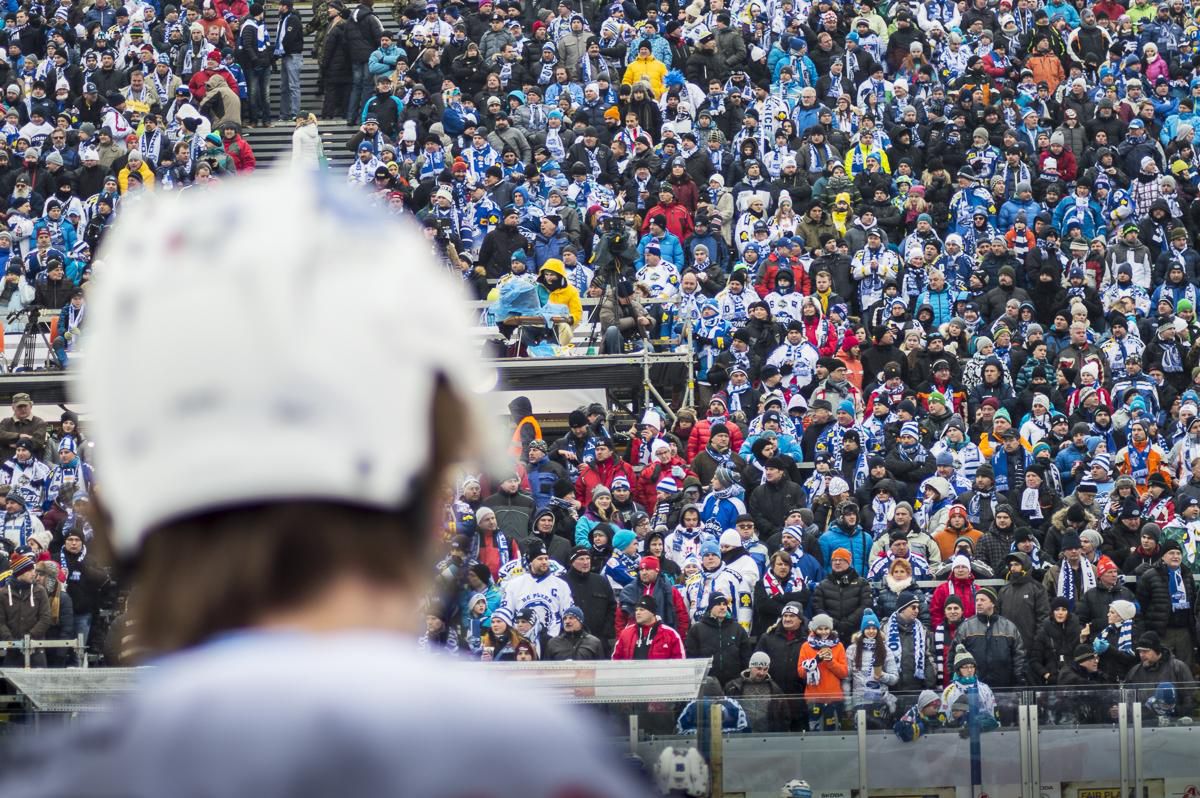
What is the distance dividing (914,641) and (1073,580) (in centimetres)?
197

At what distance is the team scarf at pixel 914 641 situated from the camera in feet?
46.4

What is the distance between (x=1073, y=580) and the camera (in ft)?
51.6

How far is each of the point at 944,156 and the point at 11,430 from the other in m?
11.4

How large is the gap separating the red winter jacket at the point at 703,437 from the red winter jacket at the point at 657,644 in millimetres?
4201

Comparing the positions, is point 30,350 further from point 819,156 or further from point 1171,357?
point 1171,357

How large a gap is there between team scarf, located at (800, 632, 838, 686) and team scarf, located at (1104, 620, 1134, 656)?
2027mm

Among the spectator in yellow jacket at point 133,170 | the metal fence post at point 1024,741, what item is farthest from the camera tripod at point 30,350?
the metal fence post at point 1024,741

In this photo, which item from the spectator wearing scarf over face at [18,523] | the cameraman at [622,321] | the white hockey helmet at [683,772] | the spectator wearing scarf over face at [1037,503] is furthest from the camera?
the cameraman at [622,321]

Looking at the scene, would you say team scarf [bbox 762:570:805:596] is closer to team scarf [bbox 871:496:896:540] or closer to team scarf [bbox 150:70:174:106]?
team scarf [bbox 871:496:896:540]

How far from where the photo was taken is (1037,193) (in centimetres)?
2419

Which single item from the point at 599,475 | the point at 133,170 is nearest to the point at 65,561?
the point at 599,475

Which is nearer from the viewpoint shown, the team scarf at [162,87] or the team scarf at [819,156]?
the team scarf at [819,156]

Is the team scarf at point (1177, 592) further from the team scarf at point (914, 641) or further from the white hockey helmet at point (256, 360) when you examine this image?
the white hockey helmet at point (256, 360)

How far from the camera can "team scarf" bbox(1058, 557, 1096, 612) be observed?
15602 millimetres
